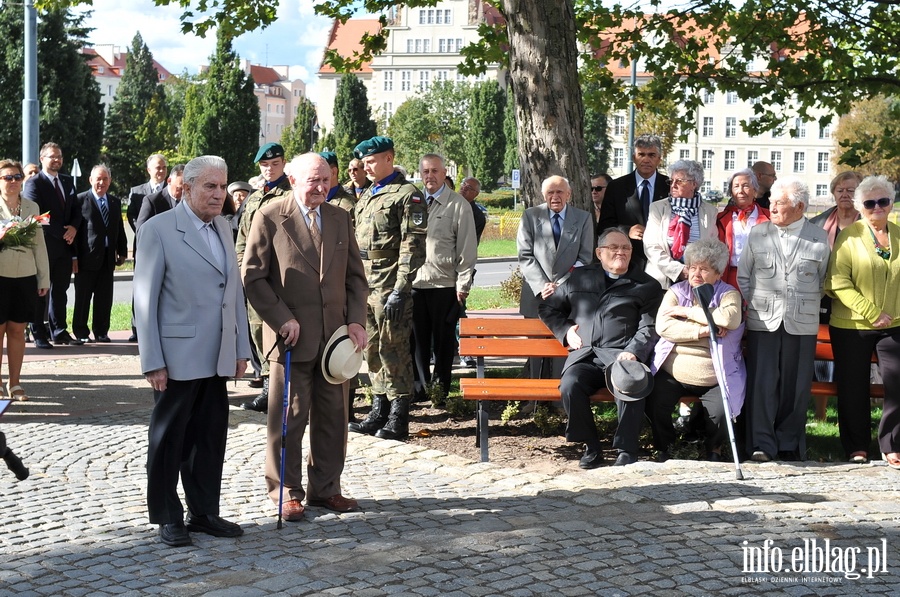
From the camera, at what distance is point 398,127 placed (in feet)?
263

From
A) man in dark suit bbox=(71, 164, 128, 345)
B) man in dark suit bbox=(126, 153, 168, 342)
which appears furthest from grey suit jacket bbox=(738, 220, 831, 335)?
man in dark suit bbox=(71, 164, 128, 345)

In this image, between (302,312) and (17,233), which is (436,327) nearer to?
(17,233)

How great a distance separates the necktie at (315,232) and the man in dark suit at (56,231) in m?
7.24

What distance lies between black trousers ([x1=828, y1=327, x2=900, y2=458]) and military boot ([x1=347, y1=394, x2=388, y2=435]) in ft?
11.1

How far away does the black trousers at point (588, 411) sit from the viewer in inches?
302

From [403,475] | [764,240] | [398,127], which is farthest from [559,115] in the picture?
[398,127]

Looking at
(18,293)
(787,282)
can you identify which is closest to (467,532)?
(787,282)

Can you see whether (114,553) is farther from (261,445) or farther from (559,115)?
(559,115)

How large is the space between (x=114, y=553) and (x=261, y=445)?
2710 millimetres

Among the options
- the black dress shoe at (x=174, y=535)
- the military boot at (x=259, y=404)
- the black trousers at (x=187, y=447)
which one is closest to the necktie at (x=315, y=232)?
the black trousers at (x=187, y=447)

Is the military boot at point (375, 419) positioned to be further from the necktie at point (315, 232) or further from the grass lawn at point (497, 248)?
the grass lawn at point (497, 248)

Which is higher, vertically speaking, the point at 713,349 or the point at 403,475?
the point at 713,349

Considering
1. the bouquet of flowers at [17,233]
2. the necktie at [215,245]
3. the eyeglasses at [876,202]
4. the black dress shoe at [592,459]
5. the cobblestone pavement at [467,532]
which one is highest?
the eyeglasses at [876,202]

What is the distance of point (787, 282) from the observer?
25.8ft
